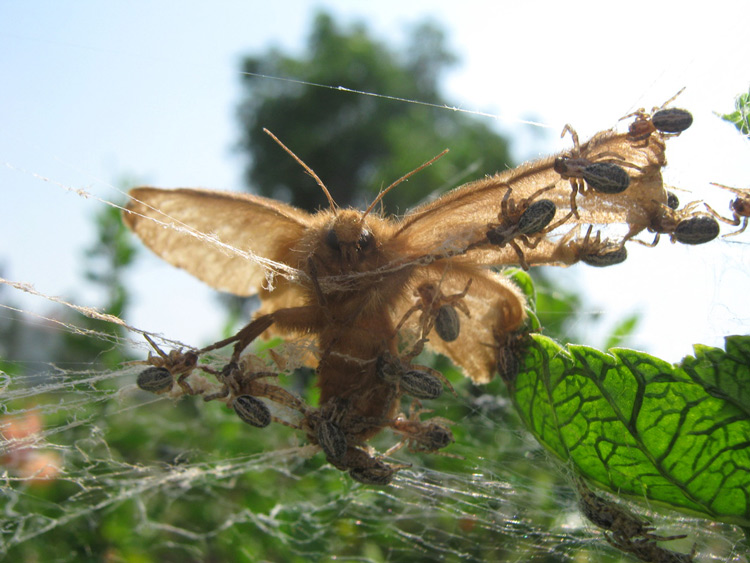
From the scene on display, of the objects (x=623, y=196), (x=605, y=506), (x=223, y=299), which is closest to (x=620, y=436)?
(x=605, y=506)

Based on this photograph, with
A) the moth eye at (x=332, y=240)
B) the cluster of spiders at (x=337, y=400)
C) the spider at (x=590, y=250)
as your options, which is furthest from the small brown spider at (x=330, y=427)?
the spider at (x=590, y=250)

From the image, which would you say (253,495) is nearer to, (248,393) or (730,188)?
(248,393)

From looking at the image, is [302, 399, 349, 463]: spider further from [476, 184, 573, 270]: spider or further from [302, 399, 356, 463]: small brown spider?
[476, 184, 573, 270]: spider

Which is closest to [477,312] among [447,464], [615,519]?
[615,519]

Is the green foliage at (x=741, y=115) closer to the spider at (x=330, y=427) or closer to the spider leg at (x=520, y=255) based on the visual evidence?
the spider leg at (x=520, y=255)

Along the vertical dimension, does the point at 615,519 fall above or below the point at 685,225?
below

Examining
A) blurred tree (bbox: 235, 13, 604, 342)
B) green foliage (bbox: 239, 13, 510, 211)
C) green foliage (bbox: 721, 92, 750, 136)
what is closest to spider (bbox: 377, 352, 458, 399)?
green foliage (bbox: 721, 92, 750, 136)
